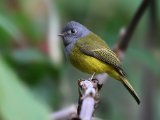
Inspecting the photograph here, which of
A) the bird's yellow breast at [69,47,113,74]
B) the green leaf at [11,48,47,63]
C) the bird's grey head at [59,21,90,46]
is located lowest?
the bird's yellow breast at [69,47,113,74]

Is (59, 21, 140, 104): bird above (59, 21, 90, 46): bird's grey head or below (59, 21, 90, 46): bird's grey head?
below

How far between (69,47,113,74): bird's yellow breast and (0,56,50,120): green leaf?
2450 mm

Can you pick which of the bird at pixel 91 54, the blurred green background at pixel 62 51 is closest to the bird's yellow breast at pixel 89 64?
the bird at pixel 91 54

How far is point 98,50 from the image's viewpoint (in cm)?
377

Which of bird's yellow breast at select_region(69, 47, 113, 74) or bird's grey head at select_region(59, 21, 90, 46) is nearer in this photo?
bird's yellow breast at select_region(69, 47, 113, 74)

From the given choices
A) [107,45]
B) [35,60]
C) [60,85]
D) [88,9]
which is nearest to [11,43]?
[35,60]

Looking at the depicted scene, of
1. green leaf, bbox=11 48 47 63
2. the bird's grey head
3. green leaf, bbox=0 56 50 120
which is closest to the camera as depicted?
green leaf, bbox=0 56 50 120

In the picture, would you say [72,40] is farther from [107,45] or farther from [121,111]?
[121,111]

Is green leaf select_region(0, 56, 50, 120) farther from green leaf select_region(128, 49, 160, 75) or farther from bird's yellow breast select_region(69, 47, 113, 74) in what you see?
A: green leaf select_region(128, 49, 160, 75)

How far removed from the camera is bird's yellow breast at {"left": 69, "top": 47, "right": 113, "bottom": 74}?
145 inches

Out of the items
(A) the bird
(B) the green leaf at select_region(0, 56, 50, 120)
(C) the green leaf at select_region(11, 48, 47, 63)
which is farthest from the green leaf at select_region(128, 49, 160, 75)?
(B) the green leaf at select_region(0, 56, 50, 120)

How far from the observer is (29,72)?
12.4 feet

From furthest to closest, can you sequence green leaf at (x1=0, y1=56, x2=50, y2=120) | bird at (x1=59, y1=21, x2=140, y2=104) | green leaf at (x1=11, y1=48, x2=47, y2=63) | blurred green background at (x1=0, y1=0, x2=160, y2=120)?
green leaf at (x1=11, y1=48, x2=47, y2=63) → bird at (x1=59, y1=21, x2=140, y2=104) → blurred green background at (x1=0, y1=0, x2=160, y2=120) → green leaf at (x1=0, y1=56, x2=50, y2=120)

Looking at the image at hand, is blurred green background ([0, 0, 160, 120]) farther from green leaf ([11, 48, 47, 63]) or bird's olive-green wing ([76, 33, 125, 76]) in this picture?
bird's olive-green wing ([76, 33, 125, 76])
